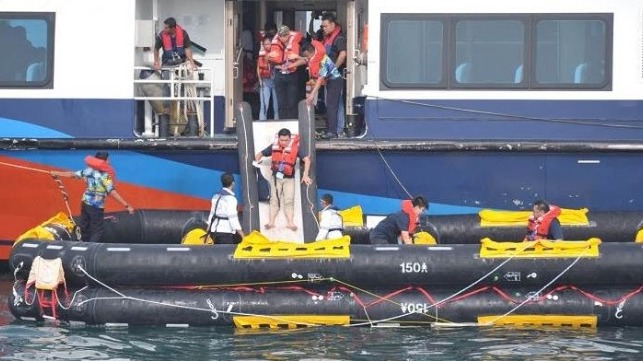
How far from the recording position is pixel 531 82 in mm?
15539

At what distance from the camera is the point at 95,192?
14812 mm

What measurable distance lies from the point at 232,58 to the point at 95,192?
2.40 meters

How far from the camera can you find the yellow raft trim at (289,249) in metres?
13.5

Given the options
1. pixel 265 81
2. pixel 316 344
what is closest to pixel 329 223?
pixel 316 344

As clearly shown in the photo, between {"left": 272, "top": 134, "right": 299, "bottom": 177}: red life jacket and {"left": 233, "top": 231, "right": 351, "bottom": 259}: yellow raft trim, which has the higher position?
{"left": 272, "top": 134, "right": 299, "bottom": 177}: red life jacket

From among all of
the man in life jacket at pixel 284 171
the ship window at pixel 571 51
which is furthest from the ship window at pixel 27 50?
the ship window at pixel 571 51

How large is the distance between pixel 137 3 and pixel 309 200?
2.83 metres

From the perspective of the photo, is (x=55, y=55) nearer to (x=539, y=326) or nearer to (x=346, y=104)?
(x=346, y=104)

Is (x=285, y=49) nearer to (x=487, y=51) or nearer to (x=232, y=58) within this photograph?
(x=232, y=58)

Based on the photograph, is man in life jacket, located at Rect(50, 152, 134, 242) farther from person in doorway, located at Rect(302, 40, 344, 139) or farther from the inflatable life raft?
person in doorway, located at Rect(302, 40, 344, 139)

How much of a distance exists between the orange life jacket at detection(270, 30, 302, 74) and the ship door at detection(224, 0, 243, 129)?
1.58ft

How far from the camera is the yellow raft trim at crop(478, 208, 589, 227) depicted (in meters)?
15.1

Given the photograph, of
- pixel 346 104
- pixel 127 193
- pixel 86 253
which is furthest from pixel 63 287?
pixel 346 104

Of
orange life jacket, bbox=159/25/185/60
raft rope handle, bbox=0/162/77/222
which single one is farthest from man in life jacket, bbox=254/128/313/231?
raft rope handle, bbox=0/162/77/222
